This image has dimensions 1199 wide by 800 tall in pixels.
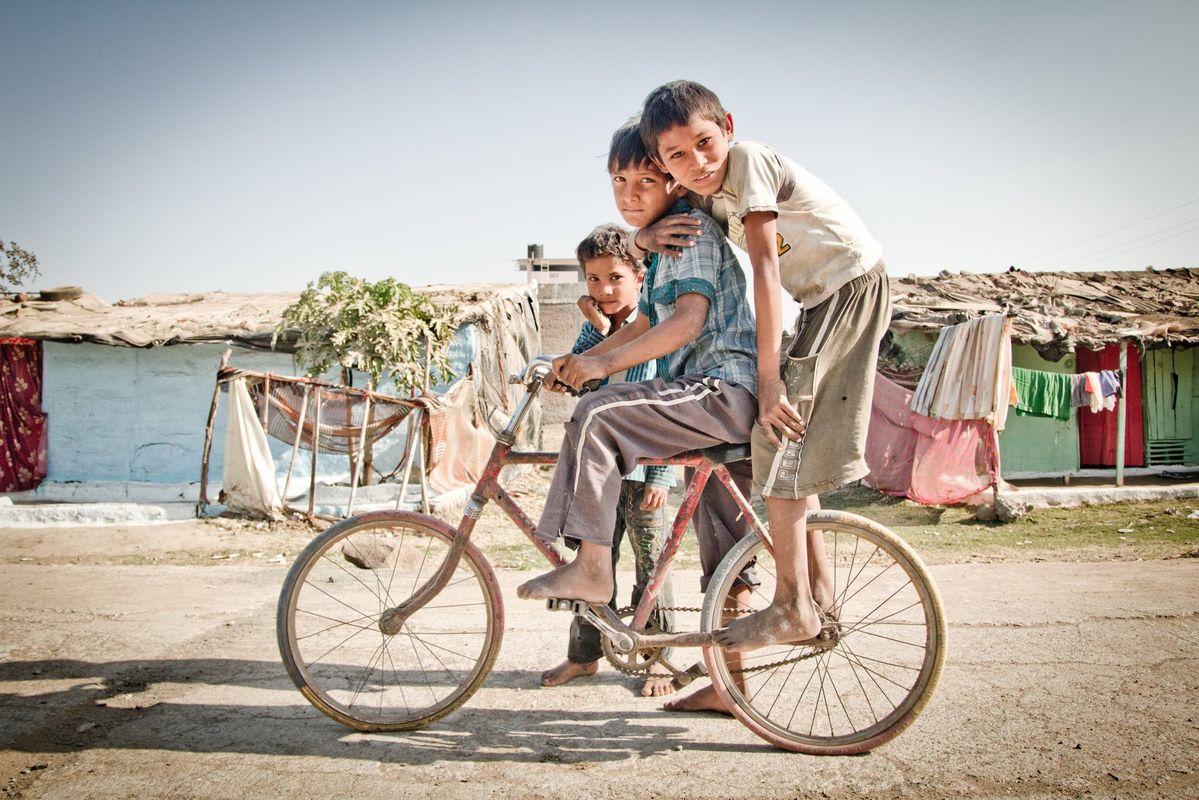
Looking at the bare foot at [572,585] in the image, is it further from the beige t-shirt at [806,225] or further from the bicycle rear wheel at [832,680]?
the beige t-shirt at [806,225]

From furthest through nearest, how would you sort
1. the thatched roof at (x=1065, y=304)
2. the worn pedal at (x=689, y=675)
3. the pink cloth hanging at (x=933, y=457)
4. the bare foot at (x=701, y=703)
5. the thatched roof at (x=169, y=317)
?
the thatched roof at (x=169, y=317), the thatched roof at (x=1065, y=304), the pink cloth hanging at (x=933, y=457), the bare foot at (x=701, y=703), the worn pedal at (x=689, y=675)

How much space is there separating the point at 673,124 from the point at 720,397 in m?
0.84

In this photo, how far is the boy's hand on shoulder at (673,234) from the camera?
226cm

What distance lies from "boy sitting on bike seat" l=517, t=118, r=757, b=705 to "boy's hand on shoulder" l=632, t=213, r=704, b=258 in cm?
1

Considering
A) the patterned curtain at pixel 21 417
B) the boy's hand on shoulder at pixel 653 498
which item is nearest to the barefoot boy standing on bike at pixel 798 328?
the boy's hand on shoulder at pixel 653 498

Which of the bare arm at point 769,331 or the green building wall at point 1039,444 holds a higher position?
the bare arm at point 769,331

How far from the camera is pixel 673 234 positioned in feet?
7.47

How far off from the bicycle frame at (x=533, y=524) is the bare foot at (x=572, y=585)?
190 millimetres

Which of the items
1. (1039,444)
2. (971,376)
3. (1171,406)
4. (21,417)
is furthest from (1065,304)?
(21,417)

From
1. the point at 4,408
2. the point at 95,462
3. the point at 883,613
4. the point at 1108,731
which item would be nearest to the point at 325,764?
the point at 1108,731

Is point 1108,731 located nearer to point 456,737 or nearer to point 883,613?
point 883,613

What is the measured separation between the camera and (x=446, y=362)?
11.2 m

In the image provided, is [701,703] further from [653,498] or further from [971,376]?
[971,376]

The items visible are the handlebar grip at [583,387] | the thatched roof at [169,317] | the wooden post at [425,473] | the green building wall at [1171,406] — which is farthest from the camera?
the green building wall at [1171,406]
